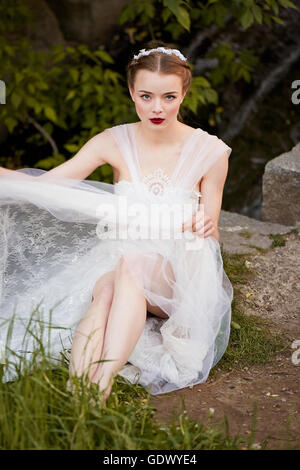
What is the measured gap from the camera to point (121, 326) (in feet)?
6.99

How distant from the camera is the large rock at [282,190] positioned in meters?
3.78

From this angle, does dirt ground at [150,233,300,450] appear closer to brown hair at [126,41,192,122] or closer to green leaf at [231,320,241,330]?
green leaf at [231,320,241,330]

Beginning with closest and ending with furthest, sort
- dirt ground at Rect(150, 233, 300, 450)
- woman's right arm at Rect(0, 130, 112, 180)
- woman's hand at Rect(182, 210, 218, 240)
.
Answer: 1. dirt ground at Rect(150, 233, 300, 450)
2. woman's hand at Rect(182, 210, 218, 240)
3. woman's right arm at Rect(0, 130, 112, 180)

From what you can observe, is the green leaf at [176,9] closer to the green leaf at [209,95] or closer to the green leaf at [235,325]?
the green leaf at [209,95]

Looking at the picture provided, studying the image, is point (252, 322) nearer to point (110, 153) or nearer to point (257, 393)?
point (257, 393)

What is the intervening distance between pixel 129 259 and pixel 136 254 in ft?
0.13

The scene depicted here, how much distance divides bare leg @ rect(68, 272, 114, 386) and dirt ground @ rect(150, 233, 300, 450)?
0.96 ft

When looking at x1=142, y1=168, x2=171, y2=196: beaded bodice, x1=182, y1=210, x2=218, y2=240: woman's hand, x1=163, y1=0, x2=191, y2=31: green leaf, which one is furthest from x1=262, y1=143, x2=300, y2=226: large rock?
x1=182, y1=210, x2=218, y2=240: woman's hand

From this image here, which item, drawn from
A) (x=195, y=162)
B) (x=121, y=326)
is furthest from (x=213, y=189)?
(x=121, y=326)

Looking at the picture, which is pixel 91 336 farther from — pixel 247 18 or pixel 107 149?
pixel 247 18

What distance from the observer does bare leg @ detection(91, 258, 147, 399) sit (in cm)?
205

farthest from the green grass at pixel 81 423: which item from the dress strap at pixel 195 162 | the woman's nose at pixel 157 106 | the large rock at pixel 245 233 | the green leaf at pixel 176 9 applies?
the green leaf at pixel 176 9

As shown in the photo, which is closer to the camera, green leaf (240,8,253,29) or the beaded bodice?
the beaded bodice

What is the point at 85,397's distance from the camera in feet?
6.05
